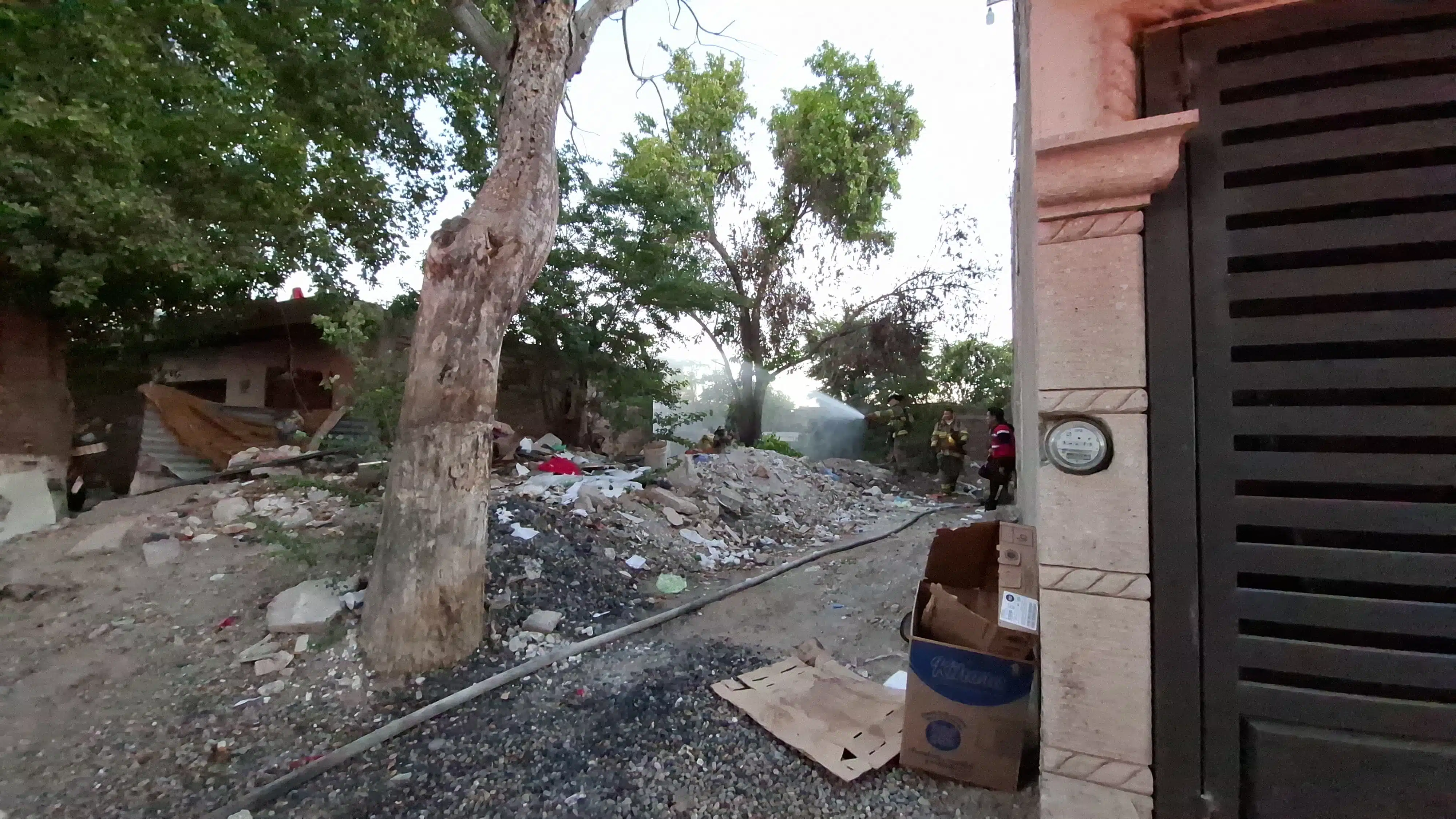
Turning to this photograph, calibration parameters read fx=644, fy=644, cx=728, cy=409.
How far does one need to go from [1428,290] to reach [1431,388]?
241 mm

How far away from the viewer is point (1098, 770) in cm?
183

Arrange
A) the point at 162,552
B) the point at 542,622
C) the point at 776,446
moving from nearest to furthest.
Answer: the point at 542,622, the point at 162,552, the point at 776,446

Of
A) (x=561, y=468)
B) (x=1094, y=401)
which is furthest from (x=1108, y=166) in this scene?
(x=561, y=468)

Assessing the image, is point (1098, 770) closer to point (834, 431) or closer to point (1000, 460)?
point (1000, 460)

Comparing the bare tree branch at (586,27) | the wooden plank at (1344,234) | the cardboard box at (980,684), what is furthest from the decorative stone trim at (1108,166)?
the bare tree branch at (586,27)

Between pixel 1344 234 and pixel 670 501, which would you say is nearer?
pixel 1344 234

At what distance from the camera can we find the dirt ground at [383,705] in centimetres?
255

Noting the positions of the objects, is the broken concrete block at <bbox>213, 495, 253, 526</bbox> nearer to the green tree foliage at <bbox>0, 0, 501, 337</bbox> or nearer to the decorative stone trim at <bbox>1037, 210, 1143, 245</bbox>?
the green tree foliage at <bbox>0, 0, 501, 337</bbox>

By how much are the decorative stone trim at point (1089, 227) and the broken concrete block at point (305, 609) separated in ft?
13.8

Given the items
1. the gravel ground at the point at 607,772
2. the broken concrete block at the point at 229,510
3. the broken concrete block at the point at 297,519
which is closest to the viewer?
the gravel ground at the point at 607,772

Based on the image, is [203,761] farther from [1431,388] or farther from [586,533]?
[1431,388]

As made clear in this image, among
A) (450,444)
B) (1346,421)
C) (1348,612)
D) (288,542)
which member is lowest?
(288,542)

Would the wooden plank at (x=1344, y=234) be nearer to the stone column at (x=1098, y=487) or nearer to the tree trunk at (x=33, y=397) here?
the stone column at (x=1098, y=487)

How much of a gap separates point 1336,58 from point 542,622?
14.2ft
